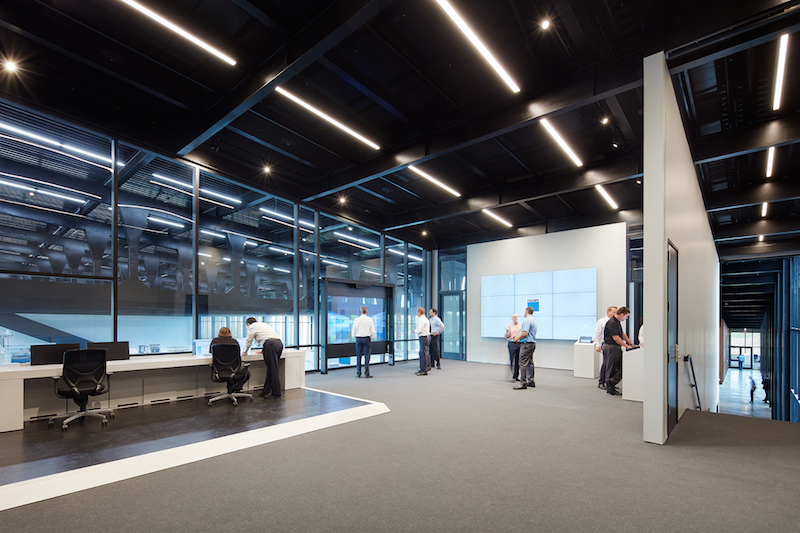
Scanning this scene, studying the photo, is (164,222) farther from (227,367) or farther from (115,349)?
(227,367)

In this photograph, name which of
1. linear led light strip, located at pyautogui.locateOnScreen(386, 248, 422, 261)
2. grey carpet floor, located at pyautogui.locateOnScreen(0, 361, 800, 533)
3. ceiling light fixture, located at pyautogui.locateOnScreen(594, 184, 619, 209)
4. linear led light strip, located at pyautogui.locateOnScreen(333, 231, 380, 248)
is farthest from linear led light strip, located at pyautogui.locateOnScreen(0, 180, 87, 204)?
ceiling light fixture, located at pyautogui.locateOnScreen(594, 184, 619, 209)

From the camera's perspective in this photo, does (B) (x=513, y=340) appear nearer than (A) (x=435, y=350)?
Yes

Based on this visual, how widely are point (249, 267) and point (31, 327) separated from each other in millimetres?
3578

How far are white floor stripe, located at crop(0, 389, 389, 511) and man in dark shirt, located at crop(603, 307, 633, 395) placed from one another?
4.91 m

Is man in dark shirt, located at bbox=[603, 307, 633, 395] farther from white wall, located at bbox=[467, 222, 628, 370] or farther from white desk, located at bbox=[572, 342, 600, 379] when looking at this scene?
white wall, located at bbox=[467, 222, 628, 370]

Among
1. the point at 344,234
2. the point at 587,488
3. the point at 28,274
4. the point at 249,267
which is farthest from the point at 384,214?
the point at 587,488

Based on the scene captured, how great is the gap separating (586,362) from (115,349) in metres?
9.10

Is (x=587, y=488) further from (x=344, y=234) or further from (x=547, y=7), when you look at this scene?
(x=344, y=234)

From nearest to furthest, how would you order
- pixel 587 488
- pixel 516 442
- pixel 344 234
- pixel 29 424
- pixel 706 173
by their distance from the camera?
pixel 587 488
pixel 516 442
pixel 29 424
pixel 706 173
pixel 344 234

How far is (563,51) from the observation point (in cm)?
483

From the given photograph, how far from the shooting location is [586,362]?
30.0 ft

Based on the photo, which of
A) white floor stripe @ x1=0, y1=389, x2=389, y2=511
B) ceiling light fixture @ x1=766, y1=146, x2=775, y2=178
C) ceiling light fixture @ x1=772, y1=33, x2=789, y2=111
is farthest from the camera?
ceiling light fixture @ x1=766, y1=146, x2=775, y2=178

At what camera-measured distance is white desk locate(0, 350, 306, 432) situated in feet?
15.0

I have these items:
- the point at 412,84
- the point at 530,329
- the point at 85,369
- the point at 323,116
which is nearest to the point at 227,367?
the point at 85,369
